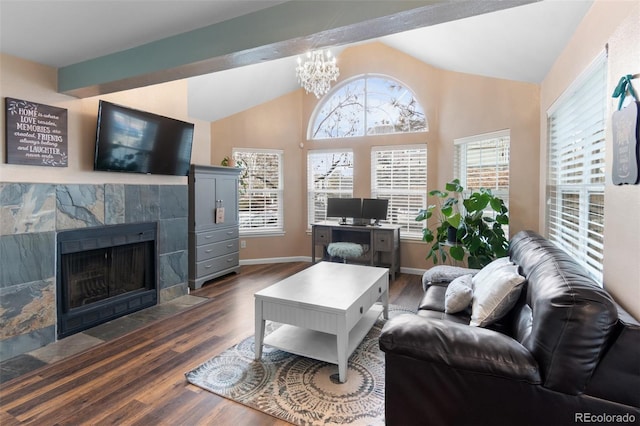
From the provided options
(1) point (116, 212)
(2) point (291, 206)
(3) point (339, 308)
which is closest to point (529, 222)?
(3) point (339, 308)

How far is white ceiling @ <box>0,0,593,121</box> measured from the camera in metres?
1.92

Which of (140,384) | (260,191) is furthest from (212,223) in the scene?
(140,384)

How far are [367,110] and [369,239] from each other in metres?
2.14

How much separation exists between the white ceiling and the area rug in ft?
7.73

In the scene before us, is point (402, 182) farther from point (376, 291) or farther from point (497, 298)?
point (497, 298)

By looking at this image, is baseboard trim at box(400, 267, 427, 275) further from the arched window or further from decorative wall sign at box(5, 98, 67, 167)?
decorative wall sign at box(5, 98, 67, 167)

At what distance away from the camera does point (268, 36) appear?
188cm

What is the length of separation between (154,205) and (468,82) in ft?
13.7

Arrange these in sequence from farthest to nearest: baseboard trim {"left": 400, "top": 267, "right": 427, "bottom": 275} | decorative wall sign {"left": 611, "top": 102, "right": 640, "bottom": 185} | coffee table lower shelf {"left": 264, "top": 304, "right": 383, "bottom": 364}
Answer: baseboard trim {"left": 400, "top": 267, "right": 427, "bottom": 275} → coffee table lower shelf {"left": 264, "top": 304, "right": 383, "bottom": 364} → decorative wall sign {"left": 611, "top": 102, "right": 640, "bottom": 185}

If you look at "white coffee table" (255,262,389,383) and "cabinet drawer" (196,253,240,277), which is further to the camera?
"cabinet drawer" (196,253,240,277)

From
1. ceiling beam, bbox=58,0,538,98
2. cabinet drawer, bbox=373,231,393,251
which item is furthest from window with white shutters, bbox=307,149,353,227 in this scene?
ceiling beam, bbox=58,0,538,98

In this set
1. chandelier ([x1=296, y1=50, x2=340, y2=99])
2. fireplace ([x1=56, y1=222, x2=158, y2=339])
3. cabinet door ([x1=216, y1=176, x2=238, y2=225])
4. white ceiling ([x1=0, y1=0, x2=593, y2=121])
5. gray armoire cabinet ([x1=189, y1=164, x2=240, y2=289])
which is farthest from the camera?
cabinet door ([x1=216, y1=176, x2=238, y2=225])

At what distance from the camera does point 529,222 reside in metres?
3.66

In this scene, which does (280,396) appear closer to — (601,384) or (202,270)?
(601,384)
